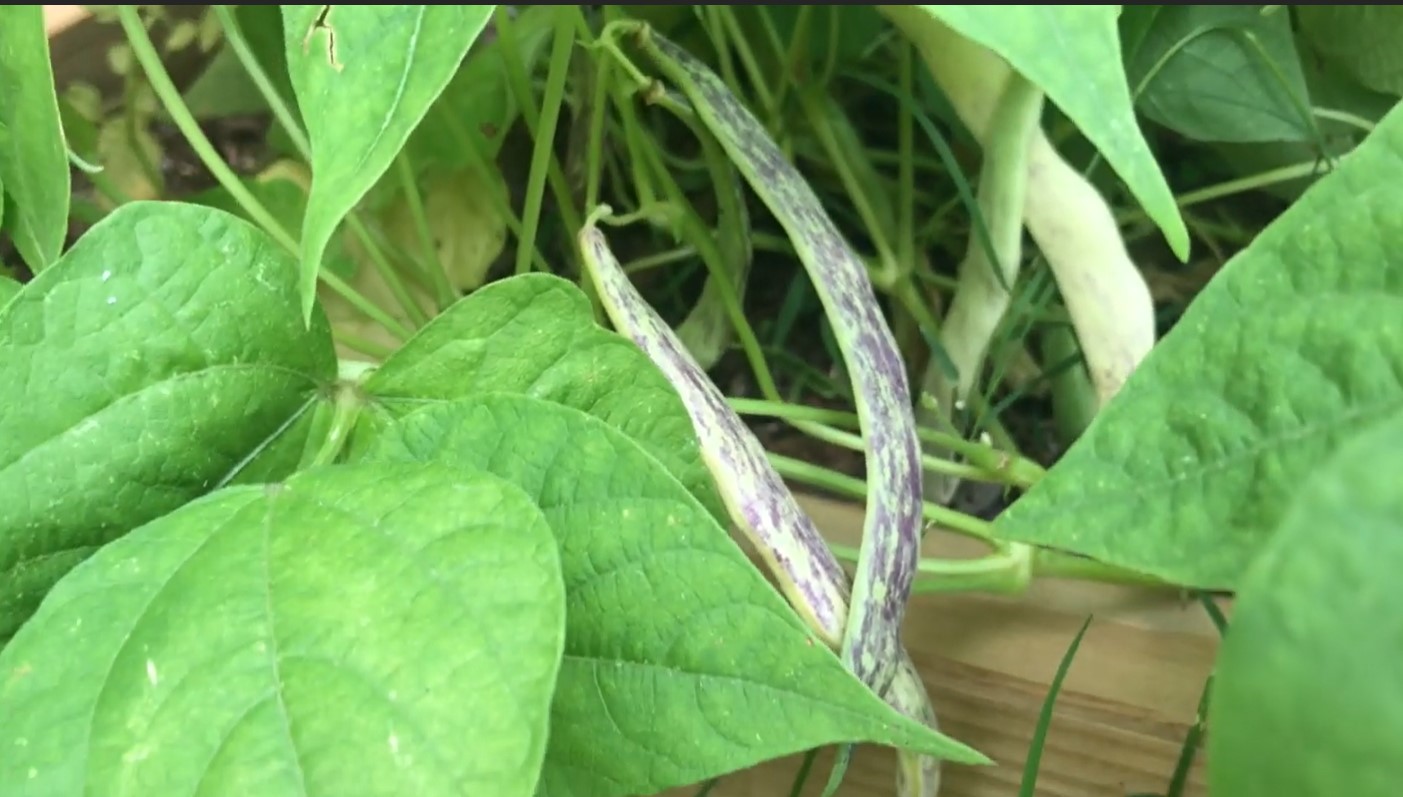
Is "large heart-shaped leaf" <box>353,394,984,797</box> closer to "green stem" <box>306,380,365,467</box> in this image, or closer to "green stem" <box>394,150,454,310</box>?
"green stem" <box>306,380,365,467</box>

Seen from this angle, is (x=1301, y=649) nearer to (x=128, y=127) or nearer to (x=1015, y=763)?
(x=1015, y=763)

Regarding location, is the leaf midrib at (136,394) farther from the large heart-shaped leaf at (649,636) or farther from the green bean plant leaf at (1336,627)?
the green bean plant leaf at (1336,627)

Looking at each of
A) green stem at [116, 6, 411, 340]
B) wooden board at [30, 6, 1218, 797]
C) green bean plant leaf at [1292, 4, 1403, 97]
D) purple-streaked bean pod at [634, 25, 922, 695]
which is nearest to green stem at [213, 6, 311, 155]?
green stem at [116, 6, 411, 340]

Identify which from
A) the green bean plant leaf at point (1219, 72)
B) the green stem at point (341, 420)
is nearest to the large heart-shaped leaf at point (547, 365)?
the green stem at point (341, 420)

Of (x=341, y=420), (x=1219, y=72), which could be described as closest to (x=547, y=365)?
(x=341, y=420)

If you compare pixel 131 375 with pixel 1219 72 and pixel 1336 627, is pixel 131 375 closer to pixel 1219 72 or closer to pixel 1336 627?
pixel 1336 627
